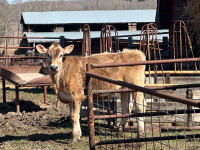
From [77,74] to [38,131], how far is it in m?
1.72

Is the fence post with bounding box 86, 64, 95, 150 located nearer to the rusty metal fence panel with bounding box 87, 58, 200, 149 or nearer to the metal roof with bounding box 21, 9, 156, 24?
the rusty metal fence panel with bounding box 87, 58, 200, 149

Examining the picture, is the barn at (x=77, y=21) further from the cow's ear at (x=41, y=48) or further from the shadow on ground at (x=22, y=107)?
the cow's ear at (x=41, y=48)

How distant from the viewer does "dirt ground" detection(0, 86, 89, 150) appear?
23.5 feet

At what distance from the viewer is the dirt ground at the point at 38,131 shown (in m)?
7.17

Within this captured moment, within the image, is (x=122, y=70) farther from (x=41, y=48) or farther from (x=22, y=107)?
(x=22, y=107)

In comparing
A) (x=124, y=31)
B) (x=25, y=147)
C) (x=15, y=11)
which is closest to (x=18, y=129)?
(x=25, y=147)

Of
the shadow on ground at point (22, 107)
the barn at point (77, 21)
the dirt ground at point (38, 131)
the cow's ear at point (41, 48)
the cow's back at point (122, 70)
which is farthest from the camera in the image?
the barn at point (77, 21)

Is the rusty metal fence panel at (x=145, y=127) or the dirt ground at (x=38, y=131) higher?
the rusty metal fence panel at (x=145, y=127)

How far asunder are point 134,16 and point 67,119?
35.5m

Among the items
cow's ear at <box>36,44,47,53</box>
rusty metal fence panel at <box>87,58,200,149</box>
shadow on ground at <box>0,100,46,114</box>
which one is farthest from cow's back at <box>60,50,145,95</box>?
shadow on ground at <box>0,100,46,114</box>

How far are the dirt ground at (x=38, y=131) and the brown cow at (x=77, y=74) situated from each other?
1.69ft

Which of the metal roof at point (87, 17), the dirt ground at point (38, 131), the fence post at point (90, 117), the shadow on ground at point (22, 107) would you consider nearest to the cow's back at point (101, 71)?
the dirt ground at point (38, 131)

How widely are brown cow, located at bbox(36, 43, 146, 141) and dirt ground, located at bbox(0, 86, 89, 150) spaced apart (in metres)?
0.52

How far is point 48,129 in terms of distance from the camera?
8836mm
